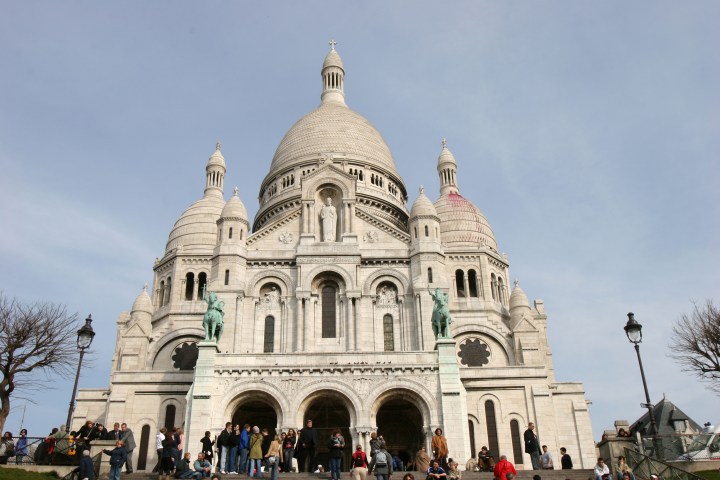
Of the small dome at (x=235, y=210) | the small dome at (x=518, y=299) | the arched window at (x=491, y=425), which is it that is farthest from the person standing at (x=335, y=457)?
the small dome at (x=518, y=299)

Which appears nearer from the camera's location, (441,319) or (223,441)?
(223,441)

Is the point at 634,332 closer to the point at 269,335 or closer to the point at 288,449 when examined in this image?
the point at 288,449

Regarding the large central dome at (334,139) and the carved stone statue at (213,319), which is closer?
the carved stone statue at (213,319)

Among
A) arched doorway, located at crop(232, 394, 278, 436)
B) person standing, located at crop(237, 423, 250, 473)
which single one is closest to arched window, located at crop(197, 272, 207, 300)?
arched doorway, located at crop(232, 394, 278, 436)

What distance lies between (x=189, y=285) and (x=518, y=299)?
2214 cm

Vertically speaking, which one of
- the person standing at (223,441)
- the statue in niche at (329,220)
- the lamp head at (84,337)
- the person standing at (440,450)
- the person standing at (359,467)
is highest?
the statue in niche at (329,220)

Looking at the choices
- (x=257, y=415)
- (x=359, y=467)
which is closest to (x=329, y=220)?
(x=257, y=415)

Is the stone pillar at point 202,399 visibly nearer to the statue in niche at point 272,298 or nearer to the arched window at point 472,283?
the statue in niche at point 272,298

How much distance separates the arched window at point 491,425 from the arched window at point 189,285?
21584mm

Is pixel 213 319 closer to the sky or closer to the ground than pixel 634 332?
closer to the sky

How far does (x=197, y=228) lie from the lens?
55.1m

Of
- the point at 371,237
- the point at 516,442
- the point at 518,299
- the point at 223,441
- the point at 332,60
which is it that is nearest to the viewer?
the point at 223,441

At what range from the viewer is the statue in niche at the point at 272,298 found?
4256cm

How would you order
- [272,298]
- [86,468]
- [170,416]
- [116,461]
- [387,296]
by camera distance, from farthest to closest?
[387,296] < [272,298] < [170,416] < [86,468] < [116,461]
